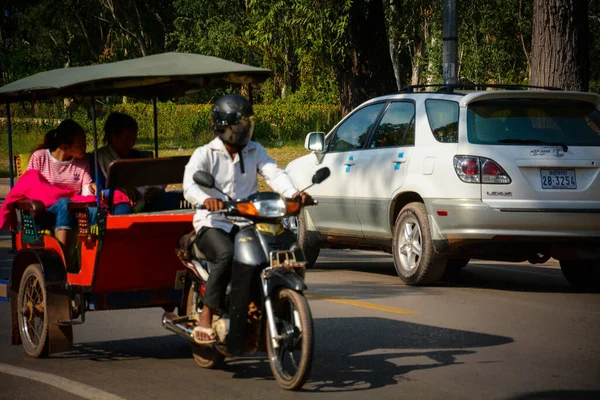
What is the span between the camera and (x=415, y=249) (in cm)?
1079

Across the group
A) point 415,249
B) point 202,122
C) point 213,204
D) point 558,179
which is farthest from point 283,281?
point 202,122

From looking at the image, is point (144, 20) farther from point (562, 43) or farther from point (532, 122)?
point (532, 122)

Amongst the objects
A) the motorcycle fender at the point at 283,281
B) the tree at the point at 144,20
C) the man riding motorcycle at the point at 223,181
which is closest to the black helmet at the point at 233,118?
the man riding motorcycle at the point at 223,181

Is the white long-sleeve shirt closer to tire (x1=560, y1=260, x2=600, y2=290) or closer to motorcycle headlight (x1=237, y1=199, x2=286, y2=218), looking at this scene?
motorcycle headlight (x1=237, y1=199, x2=286, y2=218)

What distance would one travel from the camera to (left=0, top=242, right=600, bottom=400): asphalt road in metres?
6.49

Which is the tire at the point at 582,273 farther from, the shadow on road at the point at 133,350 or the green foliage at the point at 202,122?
the green foliage at the point at 202,122

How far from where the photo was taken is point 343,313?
30.5 ft

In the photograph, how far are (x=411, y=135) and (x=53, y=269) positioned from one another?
14.8 feet

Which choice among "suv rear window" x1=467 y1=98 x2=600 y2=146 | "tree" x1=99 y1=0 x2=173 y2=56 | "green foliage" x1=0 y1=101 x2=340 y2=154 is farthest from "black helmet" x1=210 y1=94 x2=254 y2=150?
"tree" x1=99 y1=0 x2=173 y2=56

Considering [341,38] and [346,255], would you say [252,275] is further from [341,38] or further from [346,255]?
[341,38]

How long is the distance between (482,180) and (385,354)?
2982mm

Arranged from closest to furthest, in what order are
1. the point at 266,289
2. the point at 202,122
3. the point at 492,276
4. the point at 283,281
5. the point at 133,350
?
the point at 283,281
the point at 266,289
the point at 133,350
the point at 492,276
the point at 202,122

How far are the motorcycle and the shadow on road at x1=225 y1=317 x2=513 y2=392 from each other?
33cm

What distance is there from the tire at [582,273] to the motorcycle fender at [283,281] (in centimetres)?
538
